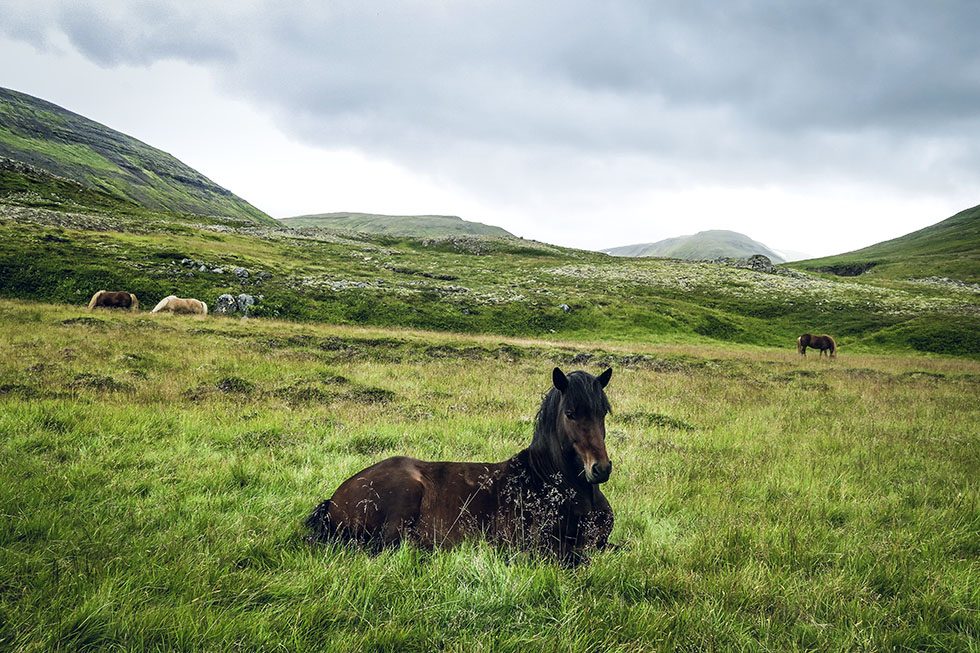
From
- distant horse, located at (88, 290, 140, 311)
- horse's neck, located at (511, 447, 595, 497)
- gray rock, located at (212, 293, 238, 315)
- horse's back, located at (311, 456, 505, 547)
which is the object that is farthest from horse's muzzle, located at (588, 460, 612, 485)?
gray rock, located at (212, 293, 238, 315)

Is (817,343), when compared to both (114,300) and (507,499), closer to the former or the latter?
(507,499)

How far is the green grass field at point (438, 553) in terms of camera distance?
3.01 m

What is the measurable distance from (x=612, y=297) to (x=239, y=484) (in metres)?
51.1

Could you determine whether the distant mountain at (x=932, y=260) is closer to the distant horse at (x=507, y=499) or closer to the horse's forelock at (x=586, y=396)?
the horse's forelock at (x=586, y=396)

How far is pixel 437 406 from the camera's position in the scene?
10.6m

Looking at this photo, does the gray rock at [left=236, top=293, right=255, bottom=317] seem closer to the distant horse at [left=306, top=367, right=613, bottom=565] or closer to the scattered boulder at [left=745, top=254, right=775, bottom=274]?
the distant horse at [left=306, top=367, right=613, bottom=565]

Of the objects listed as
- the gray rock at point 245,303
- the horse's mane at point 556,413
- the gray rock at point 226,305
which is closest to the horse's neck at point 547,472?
the horse's mane at point 556,413

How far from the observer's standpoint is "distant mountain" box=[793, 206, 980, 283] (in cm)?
10472

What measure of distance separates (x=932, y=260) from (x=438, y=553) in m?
173

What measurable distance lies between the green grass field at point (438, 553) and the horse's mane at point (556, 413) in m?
1.09

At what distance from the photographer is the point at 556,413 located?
16.3 ft

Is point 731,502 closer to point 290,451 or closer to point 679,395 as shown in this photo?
point 290,451

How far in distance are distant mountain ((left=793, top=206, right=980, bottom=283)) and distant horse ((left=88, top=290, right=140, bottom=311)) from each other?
140 m

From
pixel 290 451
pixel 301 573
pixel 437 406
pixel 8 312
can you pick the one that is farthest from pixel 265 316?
pixel 301 573
